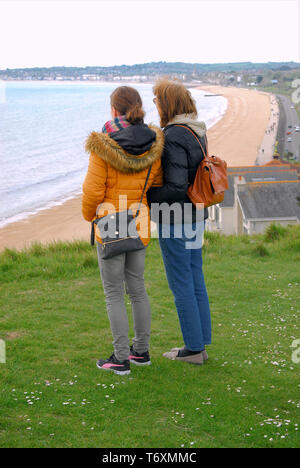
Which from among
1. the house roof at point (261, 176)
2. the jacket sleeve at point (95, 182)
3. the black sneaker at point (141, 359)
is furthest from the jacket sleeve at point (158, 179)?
the house roof at point (261, 176)

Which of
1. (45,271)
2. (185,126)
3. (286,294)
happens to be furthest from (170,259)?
(45,271)

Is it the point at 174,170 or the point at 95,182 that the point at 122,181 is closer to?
the point at 95,182

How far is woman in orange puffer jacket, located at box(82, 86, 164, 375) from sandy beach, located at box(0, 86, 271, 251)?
18.0 feet

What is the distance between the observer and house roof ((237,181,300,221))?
76.0 feet

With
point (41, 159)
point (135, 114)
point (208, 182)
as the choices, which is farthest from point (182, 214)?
point (41, 159)

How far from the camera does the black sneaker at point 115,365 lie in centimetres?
402

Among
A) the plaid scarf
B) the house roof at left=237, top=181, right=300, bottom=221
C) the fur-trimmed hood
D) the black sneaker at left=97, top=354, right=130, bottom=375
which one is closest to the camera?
the fur-trimmed hood

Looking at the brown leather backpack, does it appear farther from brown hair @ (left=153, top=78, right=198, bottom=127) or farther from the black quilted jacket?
brown hair @ (left=153, top=78, right=198, bottom=127)

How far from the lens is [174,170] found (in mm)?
3822

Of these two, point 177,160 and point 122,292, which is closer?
point 177,160

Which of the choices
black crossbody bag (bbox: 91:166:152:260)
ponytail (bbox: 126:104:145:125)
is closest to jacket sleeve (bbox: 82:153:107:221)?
black crossbody bag (bbox: 91:166:152:260)

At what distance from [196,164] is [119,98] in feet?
2.43

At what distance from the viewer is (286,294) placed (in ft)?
20.4

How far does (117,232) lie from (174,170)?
1.96 feet
